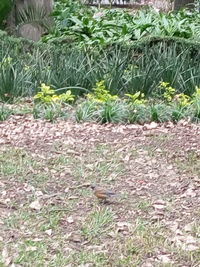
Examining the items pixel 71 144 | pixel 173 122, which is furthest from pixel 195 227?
pixel 173 122

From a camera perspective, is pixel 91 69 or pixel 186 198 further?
pixel 91 69

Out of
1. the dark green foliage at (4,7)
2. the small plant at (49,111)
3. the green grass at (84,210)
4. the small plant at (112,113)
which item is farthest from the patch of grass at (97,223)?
the dark green foliage at (4,7)

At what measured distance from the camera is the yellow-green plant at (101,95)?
6203mm

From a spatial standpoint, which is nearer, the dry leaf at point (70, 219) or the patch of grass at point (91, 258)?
the patch of grass at point (91, 258)

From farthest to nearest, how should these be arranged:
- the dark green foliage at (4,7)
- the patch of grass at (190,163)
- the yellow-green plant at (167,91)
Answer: the dark green foliage at (4,7)
the yellow-green plant at (167,91)
the patch of grass at (190,163)

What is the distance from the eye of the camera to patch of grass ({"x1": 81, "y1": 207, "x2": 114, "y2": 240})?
11.9 ft

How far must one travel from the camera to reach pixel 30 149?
5.03 meters

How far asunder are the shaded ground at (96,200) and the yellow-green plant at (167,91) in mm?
857

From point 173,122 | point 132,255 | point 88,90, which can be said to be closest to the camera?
point 132,255

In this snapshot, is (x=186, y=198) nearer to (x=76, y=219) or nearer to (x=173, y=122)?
(x=76, y=219)

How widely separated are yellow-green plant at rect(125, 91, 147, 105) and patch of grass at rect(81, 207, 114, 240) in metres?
2.40

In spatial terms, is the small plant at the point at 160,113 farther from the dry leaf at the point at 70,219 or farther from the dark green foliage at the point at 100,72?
the dry leaf at the point at 70,219

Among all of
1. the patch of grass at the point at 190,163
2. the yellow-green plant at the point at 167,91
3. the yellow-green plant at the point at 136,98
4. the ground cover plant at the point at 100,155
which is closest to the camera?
the ground cover plant at the point at 100,155

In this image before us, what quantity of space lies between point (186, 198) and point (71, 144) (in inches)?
56.2
